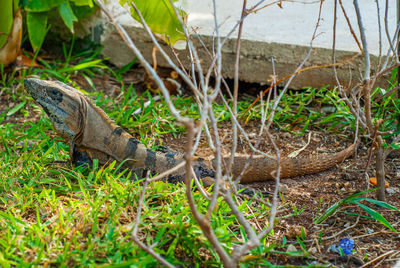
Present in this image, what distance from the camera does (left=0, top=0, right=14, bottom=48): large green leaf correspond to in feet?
16.5

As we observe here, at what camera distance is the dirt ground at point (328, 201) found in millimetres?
2799

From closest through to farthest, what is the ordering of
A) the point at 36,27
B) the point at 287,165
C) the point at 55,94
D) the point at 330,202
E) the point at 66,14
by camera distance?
the point at 330,202 < the point at 55,94 < the point at 287,165 < the point at 66,14 < the point at 36,27

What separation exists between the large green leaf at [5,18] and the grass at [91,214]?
1.27 m

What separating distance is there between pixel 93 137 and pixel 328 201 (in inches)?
74.6

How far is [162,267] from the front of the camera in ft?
8.15

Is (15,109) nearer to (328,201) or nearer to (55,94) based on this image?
(55,94)

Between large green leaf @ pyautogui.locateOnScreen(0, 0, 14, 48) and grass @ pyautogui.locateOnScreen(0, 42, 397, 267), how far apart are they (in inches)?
50.0

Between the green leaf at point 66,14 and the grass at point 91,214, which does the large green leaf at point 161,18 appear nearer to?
the grass at point 91,214

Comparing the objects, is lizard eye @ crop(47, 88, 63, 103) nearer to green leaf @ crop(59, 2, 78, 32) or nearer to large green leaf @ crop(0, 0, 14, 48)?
green leaf @ crop(59, 2, 78, 32)

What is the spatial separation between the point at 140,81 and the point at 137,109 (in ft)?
3.42

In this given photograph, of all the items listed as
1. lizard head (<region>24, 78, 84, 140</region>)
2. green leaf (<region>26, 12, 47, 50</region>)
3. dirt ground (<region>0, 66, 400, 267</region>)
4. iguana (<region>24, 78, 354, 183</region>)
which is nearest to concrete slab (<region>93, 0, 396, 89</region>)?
dirt ground (<region>0, 66, 400, 267</region>)

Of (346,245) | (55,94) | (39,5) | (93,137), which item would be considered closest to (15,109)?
(39,5)

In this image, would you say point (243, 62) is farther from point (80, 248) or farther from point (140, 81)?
point (80, 248)

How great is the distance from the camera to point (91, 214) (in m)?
2.81
